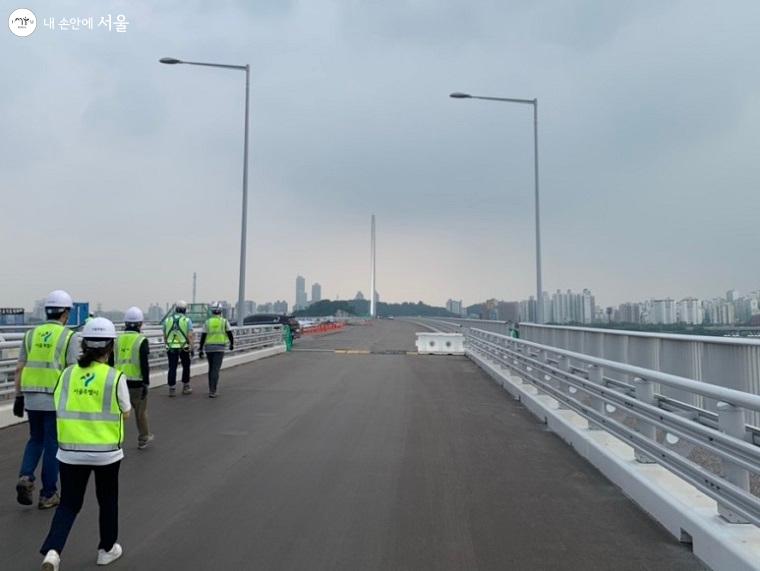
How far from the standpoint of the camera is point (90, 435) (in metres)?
4.29

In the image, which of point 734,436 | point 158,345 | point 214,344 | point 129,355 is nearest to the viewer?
point 734,436

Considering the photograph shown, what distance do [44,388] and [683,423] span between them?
227 inches

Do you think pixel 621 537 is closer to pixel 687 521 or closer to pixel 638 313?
pixel 687 521

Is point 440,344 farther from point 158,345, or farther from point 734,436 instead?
point 734,436

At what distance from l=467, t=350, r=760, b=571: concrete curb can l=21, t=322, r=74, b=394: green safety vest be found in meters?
5.57

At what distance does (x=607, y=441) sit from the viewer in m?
7.59

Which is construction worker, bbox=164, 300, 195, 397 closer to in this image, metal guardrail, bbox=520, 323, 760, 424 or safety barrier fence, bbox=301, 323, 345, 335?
metal guardrail, bbox=520, 323, 760, 424

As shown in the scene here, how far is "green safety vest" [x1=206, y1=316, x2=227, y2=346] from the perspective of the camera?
13.2m

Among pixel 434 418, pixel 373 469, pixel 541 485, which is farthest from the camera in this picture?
pixel 434 418

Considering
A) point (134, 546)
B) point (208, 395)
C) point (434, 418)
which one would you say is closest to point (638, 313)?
point (434, 418)

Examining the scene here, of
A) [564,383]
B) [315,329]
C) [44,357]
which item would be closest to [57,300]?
[44,357]

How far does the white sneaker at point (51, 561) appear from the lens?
13.3 feet

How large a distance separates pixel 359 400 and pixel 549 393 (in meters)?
3.74

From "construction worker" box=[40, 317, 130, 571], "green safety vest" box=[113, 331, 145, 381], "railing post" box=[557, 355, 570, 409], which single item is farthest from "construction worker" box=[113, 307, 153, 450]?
"railing post" box=[557, 355, 570, 409]
